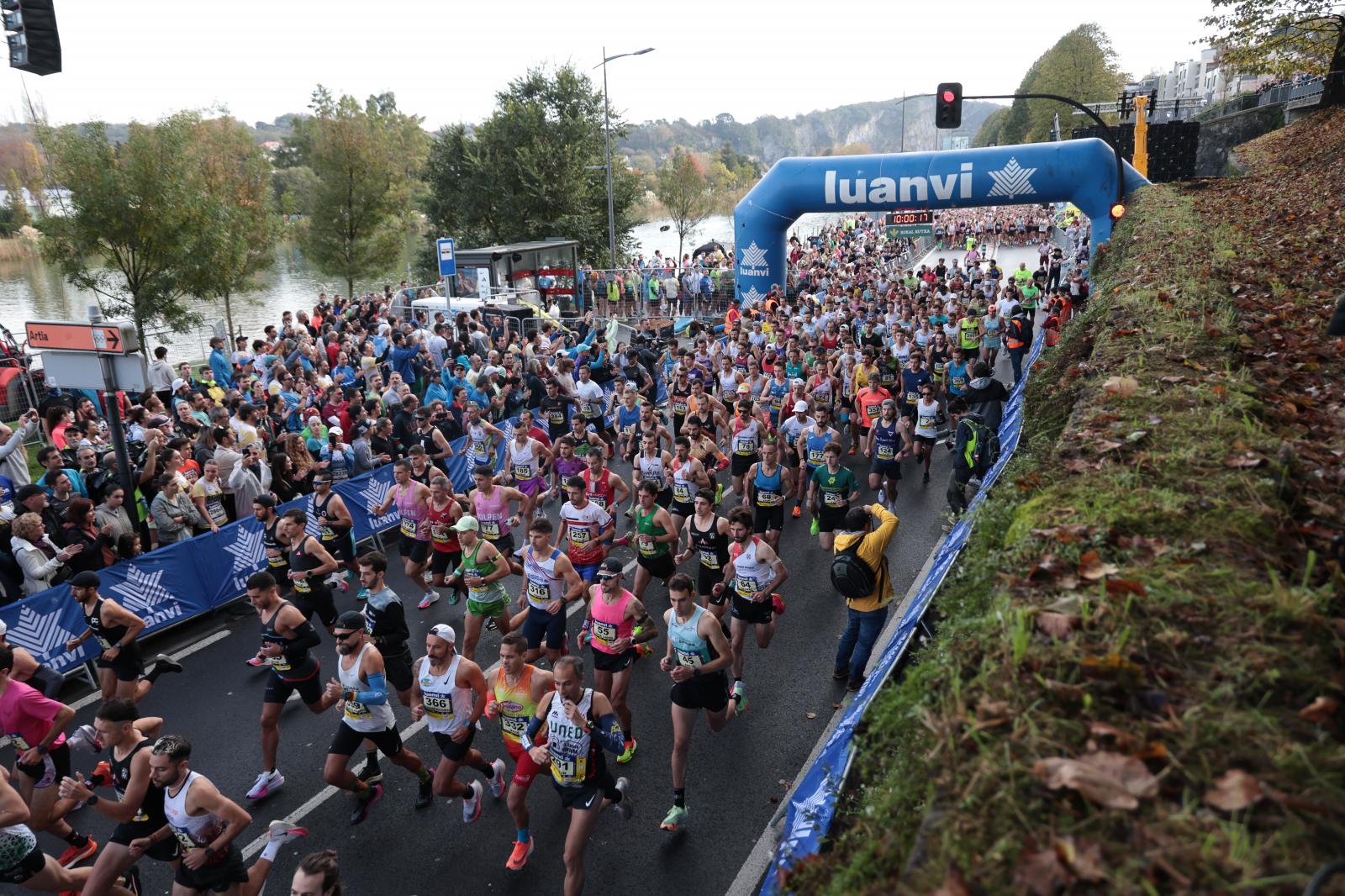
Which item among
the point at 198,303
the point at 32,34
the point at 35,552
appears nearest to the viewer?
the point at 35,552

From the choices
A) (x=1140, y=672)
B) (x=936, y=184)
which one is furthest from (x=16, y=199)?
(x=1140, y=672)

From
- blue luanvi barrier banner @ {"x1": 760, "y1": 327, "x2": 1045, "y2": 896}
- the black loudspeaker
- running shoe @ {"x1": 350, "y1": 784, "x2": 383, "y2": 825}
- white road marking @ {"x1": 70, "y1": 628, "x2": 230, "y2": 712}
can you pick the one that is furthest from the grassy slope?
the black loudspeaker

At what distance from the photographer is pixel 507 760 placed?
6785 mm

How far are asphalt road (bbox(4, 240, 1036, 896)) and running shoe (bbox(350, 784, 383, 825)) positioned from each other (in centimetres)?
6

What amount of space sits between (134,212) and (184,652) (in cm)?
1391

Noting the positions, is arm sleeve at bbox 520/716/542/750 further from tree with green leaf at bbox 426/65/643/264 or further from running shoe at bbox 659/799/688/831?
tree with green leaf at bbox 426/65/643/264

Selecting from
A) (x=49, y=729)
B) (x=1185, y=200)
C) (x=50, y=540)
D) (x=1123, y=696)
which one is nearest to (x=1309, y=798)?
(x=1123, y=696)

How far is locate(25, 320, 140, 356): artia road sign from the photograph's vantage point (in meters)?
8.10

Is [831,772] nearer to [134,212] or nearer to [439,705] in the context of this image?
[439,705]

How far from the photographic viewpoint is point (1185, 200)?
51.5 ft

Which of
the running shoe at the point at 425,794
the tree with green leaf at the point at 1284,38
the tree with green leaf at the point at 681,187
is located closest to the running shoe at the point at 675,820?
the running shoe at the point at 425,794

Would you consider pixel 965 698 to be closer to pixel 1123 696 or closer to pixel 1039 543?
pixel 1123 696

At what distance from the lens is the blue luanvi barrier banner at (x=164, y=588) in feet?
25.7

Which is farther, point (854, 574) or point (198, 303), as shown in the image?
point (198, 303)
